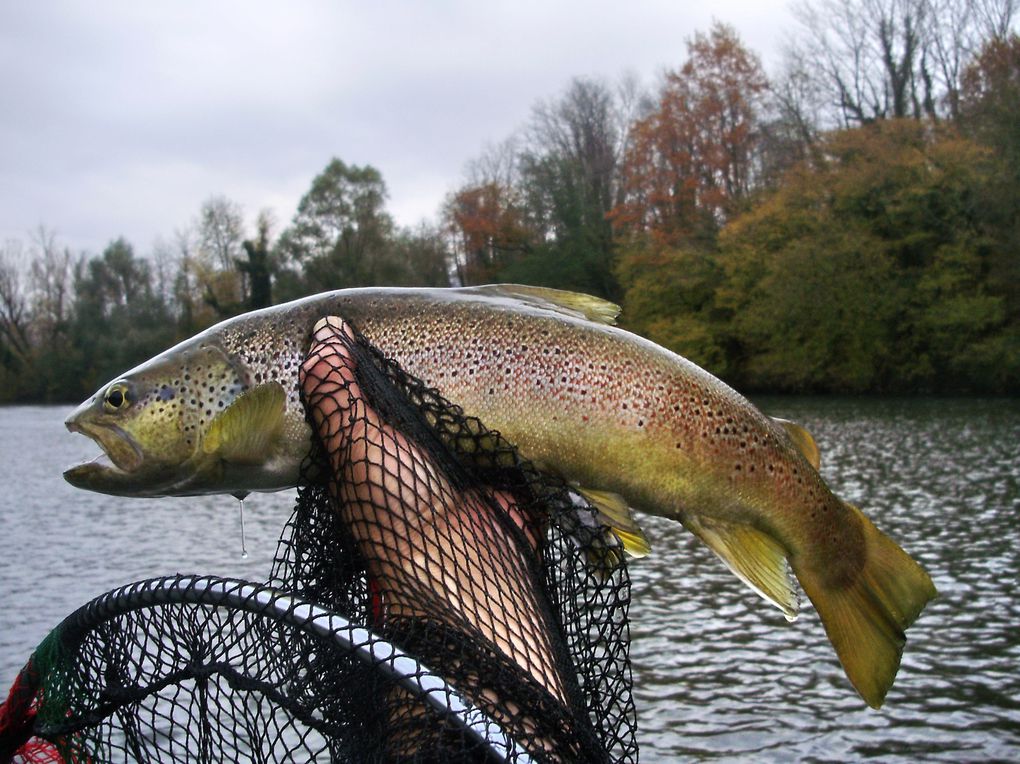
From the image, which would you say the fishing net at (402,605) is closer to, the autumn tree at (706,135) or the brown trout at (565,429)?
the brown trout at (565,429)

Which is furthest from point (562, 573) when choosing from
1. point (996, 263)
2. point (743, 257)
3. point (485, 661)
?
point (743, 257)

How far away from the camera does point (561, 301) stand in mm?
2684

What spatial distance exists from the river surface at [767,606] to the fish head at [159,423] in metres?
8.54

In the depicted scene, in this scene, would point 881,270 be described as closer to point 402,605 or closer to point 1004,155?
point 1004,155

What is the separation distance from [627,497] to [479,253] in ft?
257

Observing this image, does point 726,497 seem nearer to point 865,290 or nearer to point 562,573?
point 562,573

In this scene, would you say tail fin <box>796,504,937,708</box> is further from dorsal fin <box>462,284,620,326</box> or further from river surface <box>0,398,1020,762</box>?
river surface <box>0,398,1020,762</box>

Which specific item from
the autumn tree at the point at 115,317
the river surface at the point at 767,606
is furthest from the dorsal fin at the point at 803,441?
the autumn tree at the point at 115,317

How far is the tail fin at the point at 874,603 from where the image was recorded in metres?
2.54

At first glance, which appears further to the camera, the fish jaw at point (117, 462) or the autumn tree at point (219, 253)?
the autumn tree at point (219, 253)

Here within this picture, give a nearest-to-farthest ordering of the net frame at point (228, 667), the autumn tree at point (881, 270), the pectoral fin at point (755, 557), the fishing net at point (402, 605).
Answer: the net frame at point (228, 667) → the fishing net at point (402, 605) → the pectoral fin at point (755, 557) → the autumn tree at point (881, 270)

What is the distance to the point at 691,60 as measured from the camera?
67312 millimetres

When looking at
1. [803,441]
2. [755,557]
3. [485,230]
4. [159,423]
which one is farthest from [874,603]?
[485,230]

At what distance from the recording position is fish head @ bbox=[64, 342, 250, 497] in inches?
98.3
